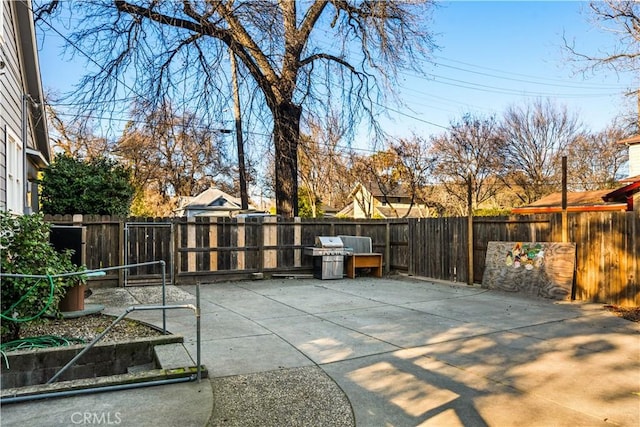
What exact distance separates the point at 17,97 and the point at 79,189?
10.5 ft

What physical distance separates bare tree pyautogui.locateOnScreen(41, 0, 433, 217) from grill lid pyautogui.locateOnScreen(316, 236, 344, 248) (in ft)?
6.61

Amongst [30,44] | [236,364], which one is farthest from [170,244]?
[236,364]

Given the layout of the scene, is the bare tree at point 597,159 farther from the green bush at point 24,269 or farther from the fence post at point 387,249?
the green bush at point 24,269

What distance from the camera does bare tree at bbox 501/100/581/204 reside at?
94.5ft

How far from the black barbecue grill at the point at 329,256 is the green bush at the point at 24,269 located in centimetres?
666

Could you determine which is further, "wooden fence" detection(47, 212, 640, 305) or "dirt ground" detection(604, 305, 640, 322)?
"wooden fence" detection(47, 212, 640, 305)

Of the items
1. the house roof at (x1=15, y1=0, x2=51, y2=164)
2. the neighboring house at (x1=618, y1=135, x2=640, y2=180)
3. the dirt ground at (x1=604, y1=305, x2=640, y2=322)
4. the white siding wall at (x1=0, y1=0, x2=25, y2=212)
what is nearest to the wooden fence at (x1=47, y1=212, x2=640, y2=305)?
the dirt ground at (x1=604, y1=305, x2=640, y2=322)

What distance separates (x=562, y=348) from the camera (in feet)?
16.0

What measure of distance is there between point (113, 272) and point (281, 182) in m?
5.36

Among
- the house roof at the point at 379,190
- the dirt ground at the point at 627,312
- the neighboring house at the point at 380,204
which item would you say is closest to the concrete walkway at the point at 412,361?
the dirt ground at the point at 627,312

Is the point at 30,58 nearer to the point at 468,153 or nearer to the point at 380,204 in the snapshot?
the point at 468,153

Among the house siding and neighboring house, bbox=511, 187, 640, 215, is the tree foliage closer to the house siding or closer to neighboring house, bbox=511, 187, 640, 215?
neighboring house, bbox=511, 187, 640, 215

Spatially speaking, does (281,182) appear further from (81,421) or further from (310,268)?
(81,421)

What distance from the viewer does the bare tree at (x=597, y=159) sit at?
28.1 meters
